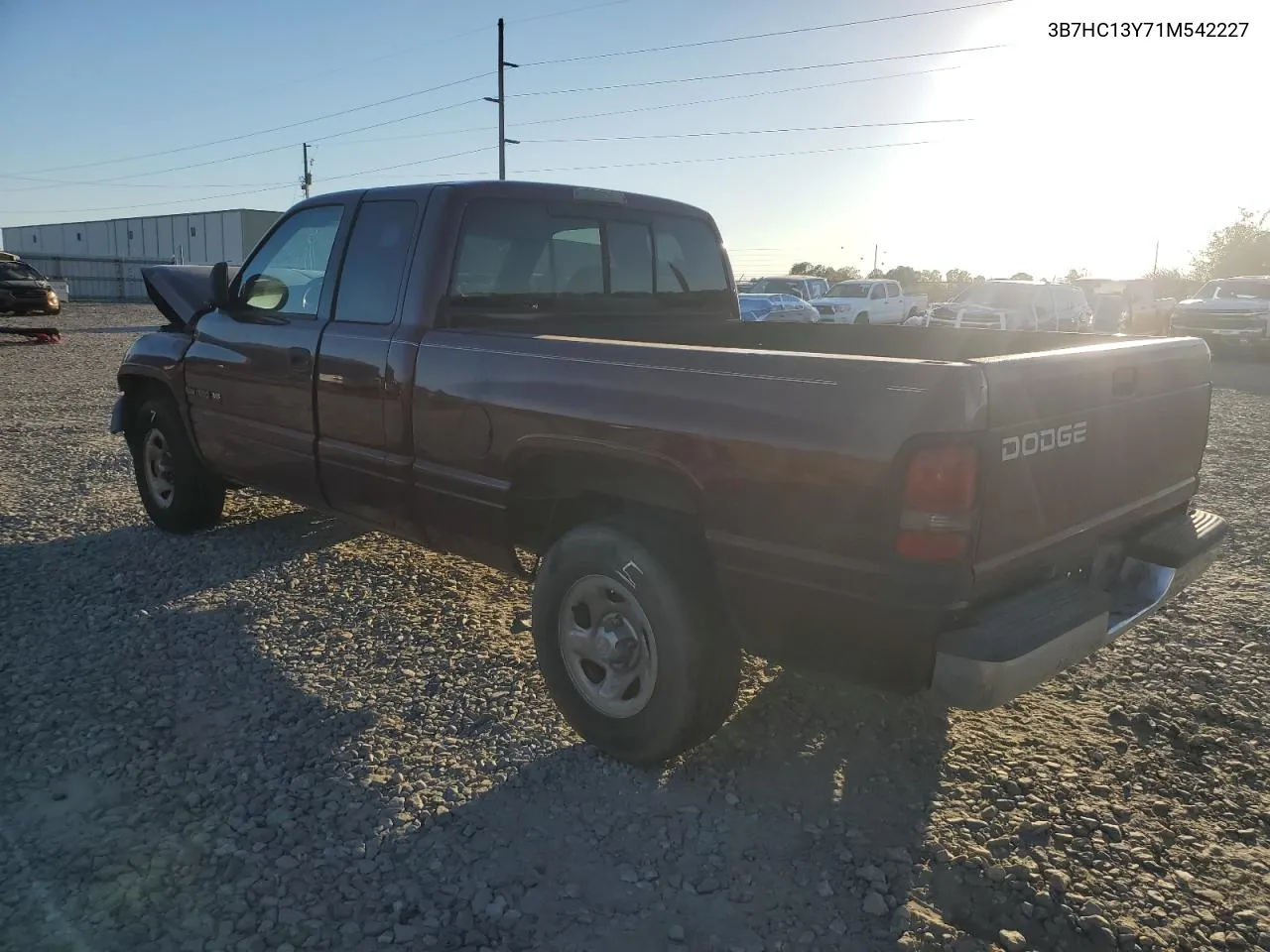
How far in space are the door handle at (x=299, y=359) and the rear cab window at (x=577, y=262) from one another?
3.05 ft

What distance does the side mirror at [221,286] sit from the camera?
4863 mm

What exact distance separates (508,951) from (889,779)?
1485 millimetres

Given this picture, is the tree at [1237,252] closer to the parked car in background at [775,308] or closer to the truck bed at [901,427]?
the parked car in background at [775,308]

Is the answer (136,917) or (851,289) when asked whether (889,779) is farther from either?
(851,289)

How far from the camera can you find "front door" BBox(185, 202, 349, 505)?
4504 mm

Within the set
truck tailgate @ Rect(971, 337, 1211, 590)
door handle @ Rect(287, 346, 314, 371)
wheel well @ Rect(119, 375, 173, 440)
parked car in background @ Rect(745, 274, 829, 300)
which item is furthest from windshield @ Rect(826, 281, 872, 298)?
door handle @ Rect(287, 346, 314, 371)

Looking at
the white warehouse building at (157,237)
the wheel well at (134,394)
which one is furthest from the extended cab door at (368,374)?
the white warehouse building at (157,237)

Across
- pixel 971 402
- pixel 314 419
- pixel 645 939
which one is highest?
pixel 971 402

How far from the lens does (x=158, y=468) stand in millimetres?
5961

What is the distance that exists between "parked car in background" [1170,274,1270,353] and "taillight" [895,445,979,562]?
73.7 ft

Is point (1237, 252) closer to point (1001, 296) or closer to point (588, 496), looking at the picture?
point (1001, 296)

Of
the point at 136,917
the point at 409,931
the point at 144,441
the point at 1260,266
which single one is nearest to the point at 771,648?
the point at 409,931

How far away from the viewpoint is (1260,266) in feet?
174

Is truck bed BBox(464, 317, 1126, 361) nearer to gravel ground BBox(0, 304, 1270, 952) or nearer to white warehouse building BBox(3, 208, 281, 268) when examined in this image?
gravel ground BBox(0, 304, 1270, 952)
